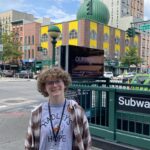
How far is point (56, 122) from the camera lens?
8.73ft

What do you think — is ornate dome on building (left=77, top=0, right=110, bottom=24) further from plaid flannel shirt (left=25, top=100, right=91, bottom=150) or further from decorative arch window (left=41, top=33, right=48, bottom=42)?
plaid flannel shirt (left=25, top=100, right=91, bottom=150)

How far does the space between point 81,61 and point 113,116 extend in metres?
3.70

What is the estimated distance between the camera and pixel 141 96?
5348 millimetres

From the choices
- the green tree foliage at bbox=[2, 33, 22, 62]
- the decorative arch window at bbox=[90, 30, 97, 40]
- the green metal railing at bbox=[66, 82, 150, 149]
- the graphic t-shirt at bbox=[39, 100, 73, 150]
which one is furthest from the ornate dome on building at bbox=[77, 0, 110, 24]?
the graphic t-shirt at bbox=[39, 100, 73, 150]

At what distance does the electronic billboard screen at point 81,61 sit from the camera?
898cm

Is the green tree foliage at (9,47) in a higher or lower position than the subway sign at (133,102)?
higher

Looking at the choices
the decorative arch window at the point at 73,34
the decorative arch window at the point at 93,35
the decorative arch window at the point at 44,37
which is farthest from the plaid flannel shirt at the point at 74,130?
the decorative arch window at the point at 44,37

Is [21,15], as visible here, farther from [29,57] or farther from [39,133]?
[39,133]

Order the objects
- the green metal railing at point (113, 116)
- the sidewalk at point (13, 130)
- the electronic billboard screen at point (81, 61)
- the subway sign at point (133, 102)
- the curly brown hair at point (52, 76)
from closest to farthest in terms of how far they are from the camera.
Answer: the curly brown hair at point (52, 76)
the subway sign at point (133, 102)
the green metal railing at point (113, 116)
the sidewalk at point (13, 130)
the electronic billboard screen at point (81, 61)

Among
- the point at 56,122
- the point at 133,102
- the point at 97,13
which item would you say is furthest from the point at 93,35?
the point at 56,122

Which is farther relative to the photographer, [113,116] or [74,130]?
[113,116]

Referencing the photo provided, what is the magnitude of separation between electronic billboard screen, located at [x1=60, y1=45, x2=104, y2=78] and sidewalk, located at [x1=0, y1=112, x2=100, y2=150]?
2.04 m

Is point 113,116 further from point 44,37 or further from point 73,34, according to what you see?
point 44,37

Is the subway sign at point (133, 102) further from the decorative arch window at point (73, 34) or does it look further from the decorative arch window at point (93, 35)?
the decorative arch window at point (93, 35)
